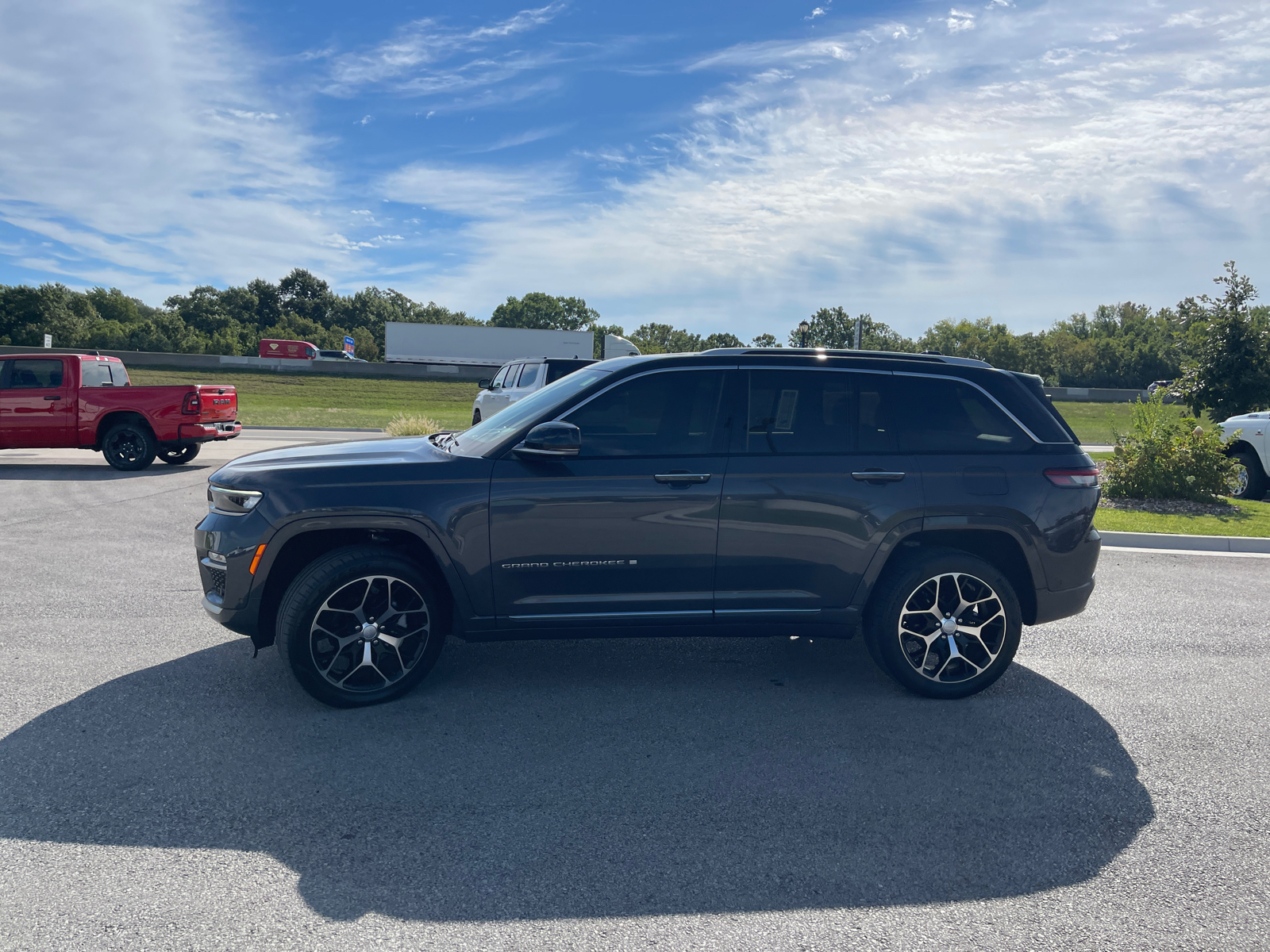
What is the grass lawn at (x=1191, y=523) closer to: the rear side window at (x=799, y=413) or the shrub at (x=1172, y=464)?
the shrub at (x=1172, y=464)

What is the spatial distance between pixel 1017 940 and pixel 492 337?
54.4 metres

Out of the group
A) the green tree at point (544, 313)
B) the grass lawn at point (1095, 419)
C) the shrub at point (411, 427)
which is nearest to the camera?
the shrub at point (411, 427)

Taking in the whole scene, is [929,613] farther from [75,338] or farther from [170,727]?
[75,338]

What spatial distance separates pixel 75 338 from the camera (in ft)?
245

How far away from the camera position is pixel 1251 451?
13.3 meters

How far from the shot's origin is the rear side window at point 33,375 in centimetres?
1415

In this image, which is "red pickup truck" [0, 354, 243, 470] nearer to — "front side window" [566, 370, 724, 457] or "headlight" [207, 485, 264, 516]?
"headlight" [207, 485, 264, 516]

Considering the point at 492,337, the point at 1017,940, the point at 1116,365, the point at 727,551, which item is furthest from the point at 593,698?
the point at 1116,365

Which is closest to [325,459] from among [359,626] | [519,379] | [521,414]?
[359,626]

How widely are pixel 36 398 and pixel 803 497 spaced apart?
14215 mm

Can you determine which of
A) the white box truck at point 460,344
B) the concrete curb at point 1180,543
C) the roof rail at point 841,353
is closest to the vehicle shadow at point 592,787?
the roof rail at point 841,353

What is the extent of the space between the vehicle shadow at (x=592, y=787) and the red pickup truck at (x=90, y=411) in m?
10.6

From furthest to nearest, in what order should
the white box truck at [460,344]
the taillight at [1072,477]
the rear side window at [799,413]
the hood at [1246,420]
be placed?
the white box truck at [460,344] < the hood at [1246,420] < the taillight at [1072,477] < the rear side window at [799,413]

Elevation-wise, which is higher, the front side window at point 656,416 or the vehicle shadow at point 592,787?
the front side window at point 656,416
